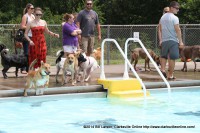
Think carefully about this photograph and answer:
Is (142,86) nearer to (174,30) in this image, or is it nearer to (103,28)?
(174,30)

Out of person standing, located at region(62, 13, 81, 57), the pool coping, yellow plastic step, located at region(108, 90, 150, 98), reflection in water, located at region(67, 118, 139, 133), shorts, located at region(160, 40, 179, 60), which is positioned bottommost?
reflection in water, located at region(67, 118, 139, 133)

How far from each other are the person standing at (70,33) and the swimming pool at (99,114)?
1834mm

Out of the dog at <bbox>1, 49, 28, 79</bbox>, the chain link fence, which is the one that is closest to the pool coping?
the dog at <bbox>1, 49, 28, 79</bbox>

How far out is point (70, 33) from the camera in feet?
38.5

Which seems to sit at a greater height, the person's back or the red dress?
the person's back

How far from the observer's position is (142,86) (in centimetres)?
1055

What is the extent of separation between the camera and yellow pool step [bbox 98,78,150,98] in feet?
34.4

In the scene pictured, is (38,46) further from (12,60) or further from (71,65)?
(12,60)

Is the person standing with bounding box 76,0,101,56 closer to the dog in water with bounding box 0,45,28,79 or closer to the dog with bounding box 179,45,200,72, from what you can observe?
the dog in water with bounding box 0,45,28,79

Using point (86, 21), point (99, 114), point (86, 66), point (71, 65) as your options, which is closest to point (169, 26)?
point (86, 21)

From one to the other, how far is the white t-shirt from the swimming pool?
1.71m

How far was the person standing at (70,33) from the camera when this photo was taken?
11.7 m

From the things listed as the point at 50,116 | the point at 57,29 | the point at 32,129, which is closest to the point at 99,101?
the point at 50,116

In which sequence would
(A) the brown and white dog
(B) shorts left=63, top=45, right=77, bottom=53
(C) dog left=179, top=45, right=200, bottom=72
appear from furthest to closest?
(C) dog left=179, top=45, right=200, bottom=72 → (B) shorts left=63, top=45, right=77, bottom=53 → (A) the brown and white dog
